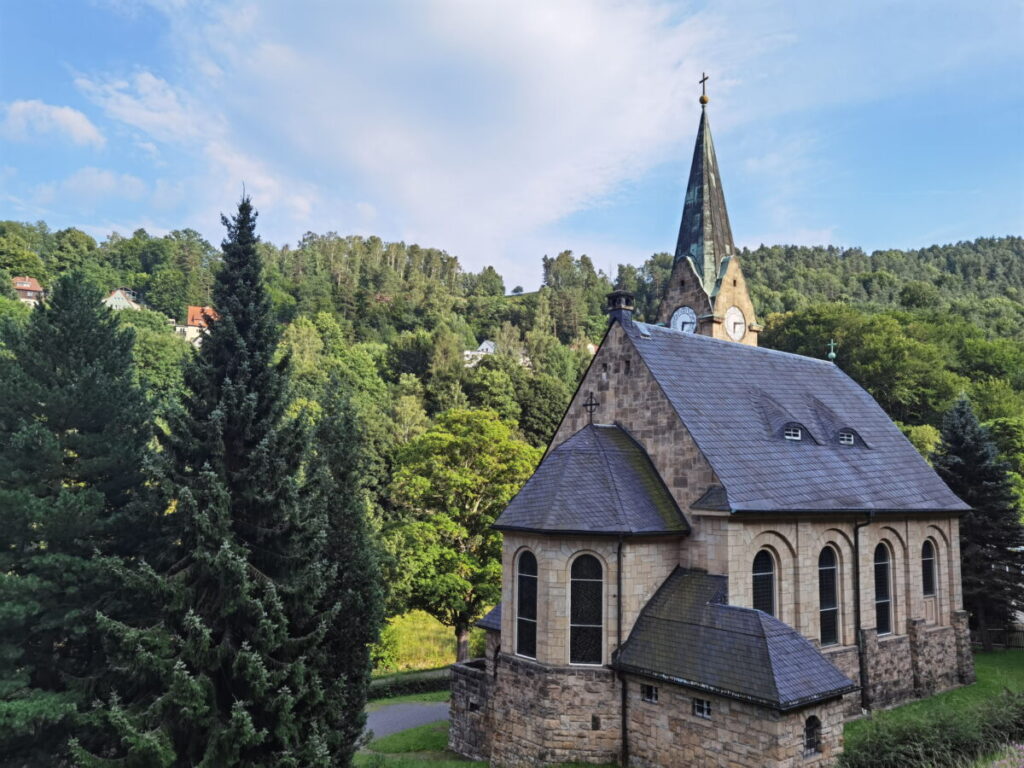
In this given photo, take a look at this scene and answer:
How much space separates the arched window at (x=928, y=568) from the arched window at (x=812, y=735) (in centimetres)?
1107

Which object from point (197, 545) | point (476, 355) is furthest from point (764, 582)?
point (476, 355)

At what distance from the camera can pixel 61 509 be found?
50.2ft

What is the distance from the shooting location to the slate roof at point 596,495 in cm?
1598

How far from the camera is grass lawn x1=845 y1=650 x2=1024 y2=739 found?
59.8 feet

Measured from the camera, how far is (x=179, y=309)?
4370 inches

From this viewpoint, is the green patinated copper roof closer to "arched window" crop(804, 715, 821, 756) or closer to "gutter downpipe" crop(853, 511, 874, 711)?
"gutter downpipe" crop(853, 511, 874, 711)

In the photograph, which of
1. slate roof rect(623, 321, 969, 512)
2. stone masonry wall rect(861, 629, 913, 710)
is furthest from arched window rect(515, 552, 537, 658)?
stone masonry wall rect(861, 629, 913, 710)

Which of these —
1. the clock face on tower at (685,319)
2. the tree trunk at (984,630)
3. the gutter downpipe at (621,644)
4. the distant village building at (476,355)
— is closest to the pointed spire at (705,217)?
the clock face on tower at (685,319)

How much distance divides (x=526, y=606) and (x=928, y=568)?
47.7 ft

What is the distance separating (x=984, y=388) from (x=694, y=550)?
187 feet

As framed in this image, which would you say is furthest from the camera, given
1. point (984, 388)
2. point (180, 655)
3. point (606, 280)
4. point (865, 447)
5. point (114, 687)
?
point (606, 280)

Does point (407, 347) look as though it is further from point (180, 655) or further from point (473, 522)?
point (180, 655)

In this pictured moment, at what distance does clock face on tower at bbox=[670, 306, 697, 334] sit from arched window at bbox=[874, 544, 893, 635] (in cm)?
1136

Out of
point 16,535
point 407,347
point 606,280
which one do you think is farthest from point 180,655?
point 606,280
